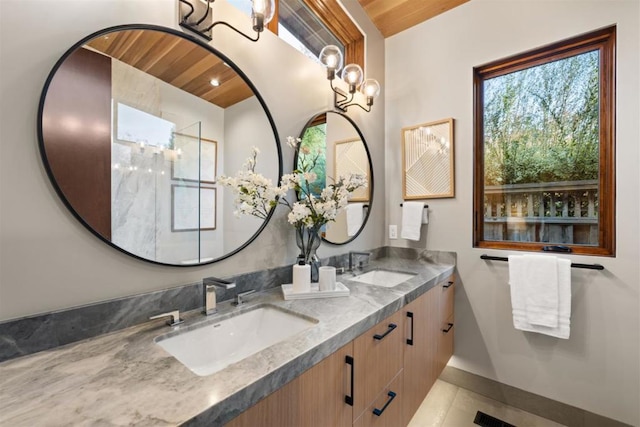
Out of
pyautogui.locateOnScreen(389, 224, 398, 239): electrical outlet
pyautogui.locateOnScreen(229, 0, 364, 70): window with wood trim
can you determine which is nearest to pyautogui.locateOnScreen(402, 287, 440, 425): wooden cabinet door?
pyautogui.locateOnScreen(389, 224, 398, 239): electrical outlet

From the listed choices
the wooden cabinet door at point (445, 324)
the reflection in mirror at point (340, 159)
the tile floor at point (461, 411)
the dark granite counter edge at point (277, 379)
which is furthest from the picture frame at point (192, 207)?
the tile floor at point (461, 411)

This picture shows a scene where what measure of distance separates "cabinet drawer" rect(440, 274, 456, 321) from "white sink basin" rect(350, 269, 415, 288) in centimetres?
23

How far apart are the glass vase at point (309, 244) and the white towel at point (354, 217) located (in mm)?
492

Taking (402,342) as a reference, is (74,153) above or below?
above

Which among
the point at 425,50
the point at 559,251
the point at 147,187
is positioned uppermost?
the point at 425,50

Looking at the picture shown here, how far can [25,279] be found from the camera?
721 millimetres

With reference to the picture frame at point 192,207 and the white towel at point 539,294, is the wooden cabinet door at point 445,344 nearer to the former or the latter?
the white towel at point 539,294

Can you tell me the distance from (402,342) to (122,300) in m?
1.13

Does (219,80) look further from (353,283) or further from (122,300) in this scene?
(353,283)

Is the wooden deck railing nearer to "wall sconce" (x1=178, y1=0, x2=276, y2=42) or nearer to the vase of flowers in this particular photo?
the vase of flowers

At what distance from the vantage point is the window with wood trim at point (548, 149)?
1.54 metres

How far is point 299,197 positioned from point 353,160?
66 centimetres

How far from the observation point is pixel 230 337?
1023 millimetres

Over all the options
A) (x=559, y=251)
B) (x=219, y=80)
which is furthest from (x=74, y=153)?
(x=559, y=251)
